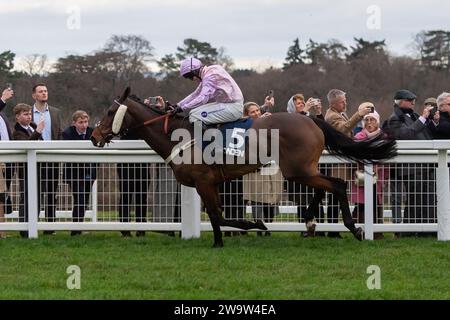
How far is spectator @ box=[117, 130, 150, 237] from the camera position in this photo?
10.4 m

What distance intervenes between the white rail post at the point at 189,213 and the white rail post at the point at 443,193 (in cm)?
258

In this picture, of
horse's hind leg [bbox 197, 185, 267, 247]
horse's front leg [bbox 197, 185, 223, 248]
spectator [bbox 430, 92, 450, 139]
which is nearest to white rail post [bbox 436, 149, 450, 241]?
spectator [bbox 430, 92, 450, 139]

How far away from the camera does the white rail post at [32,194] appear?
412 inches

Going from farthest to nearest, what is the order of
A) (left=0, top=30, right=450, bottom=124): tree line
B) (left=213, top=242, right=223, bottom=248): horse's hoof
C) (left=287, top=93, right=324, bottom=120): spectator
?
(left=0, top=30, right=450, bottom=124): tree line
(left=287, top=93, right=324, bottom=120): spectator
(left=213, top=242, right=223, bottom=248): horse's hoof

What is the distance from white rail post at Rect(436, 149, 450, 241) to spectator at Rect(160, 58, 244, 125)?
2.19 meters

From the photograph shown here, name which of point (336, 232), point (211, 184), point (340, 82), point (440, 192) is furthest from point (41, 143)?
point (340, 82)

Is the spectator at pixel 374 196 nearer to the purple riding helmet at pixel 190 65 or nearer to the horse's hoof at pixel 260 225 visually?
the horse's hoof at pixel 260 225

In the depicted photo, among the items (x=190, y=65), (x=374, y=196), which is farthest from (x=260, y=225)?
(x=190, y=65)

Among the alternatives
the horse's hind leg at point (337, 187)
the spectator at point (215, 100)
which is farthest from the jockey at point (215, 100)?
the horse's hind leg at point (337, 187)

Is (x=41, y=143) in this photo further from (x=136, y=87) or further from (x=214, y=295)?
(x=136, y=87)

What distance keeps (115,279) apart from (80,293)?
2.33ft

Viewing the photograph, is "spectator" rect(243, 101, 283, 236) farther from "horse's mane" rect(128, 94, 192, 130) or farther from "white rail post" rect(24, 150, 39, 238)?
"white rail post" rect(24, 150, 39, 238)

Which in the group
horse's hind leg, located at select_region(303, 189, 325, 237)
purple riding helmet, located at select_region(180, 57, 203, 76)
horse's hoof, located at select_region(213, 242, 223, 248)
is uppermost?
purple riding helmet, located at select_region(180, 57, 203, 76)

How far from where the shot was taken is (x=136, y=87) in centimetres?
3647
